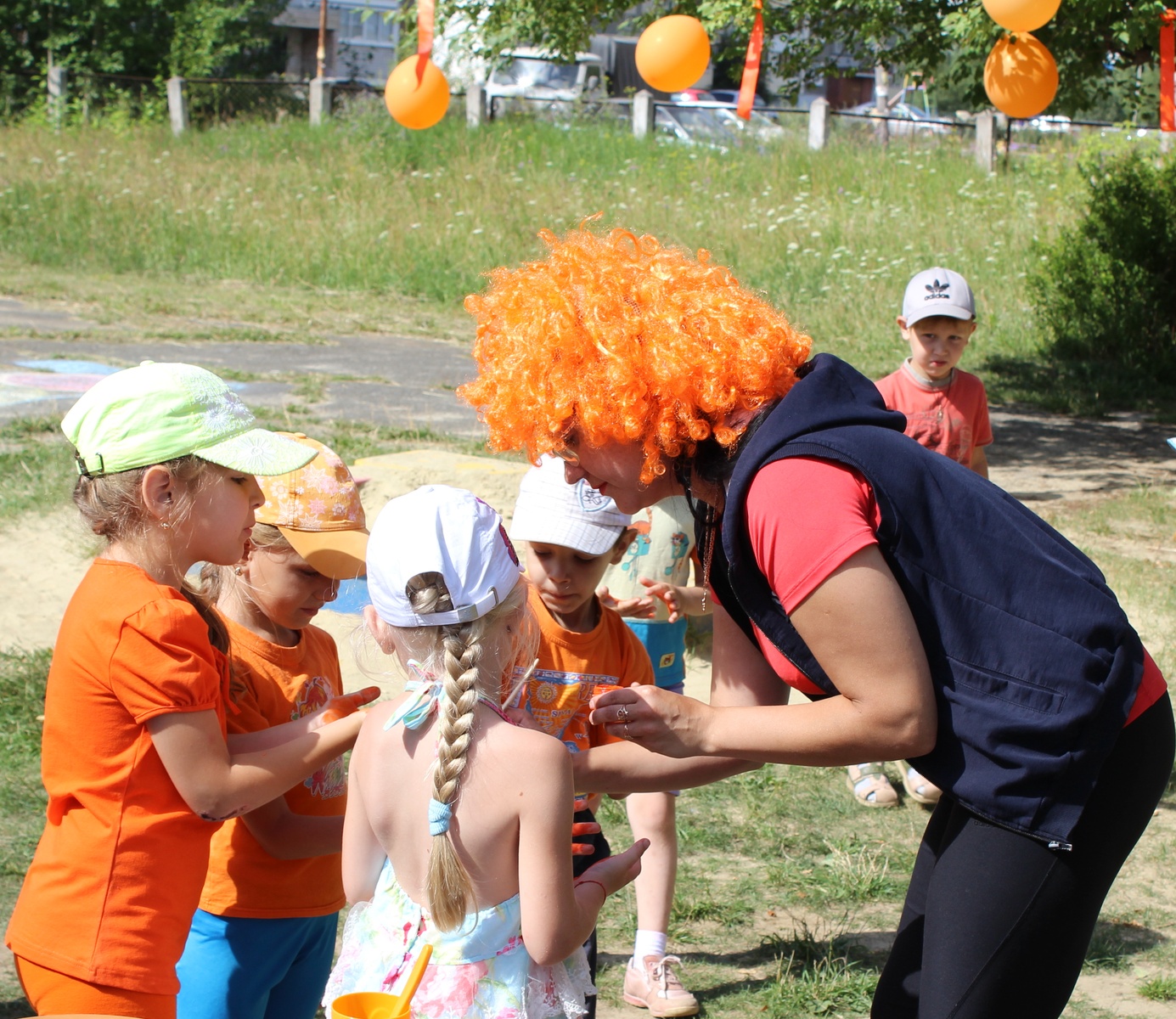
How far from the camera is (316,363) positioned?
11500 millimetres

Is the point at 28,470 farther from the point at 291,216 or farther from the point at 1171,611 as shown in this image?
the point at 291,216

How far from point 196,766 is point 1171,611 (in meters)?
5.47

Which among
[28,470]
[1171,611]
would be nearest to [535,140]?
[28,470]

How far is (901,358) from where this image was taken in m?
12.0

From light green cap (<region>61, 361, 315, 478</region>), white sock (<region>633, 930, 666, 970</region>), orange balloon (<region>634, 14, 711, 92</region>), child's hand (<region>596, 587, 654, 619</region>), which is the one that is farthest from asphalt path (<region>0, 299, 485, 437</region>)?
light green cap (<region>61, 361, 315, 478</region>)

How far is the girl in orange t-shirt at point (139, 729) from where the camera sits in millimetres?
1973

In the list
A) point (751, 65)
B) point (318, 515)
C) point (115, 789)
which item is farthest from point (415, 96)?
point (115, 789)

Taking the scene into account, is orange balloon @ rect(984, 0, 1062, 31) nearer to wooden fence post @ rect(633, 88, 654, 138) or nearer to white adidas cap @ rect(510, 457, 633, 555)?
white adidas cap @ rect(510, 457, 633, 555)

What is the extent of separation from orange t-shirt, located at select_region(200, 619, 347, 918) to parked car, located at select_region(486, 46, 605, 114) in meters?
17.9

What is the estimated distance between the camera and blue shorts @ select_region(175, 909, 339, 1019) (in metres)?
2.36

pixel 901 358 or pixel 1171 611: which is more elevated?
pixel 901 358

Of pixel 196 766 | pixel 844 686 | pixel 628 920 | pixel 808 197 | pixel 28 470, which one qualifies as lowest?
pixel 628 920

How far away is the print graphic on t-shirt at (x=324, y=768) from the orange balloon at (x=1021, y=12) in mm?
5654

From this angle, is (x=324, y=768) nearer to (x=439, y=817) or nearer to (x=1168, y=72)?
(x=439, y=817)
